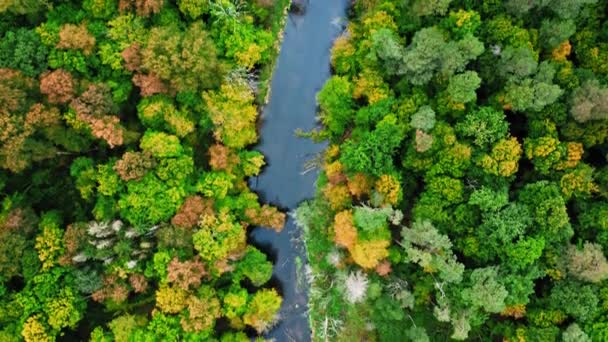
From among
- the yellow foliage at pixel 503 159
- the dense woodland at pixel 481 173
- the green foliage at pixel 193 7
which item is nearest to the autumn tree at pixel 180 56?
the green foliage at pixel 193 7

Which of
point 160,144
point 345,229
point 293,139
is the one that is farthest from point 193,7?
point 345,229

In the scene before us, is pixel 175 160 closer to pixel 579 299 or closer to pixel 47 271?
pixel 47 271

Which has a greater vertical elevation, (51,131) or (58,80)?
(58,80)

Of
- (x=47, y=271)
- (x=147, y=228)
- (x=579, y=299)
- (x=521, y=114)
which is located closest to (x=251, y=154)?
(x=147, y=228)

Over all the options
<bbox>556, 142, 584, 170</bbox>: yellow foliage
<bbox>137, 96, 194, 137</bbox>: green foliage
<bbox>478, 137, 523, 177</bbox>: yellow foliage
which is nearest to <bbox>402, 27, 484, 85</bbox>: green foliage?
<bbox>478, 137, 523, 177</bbox>: yellow foliage

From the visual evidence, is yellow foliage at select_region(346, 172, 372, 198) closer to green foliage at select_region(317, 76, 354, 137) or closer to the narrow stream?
green foliage at select_region(317, 76, 354, 137)

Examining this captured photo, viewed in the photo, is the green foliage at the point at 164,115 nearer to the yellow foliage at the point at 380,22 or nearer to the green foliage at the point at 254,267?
the green foliage at the point at 254,267
